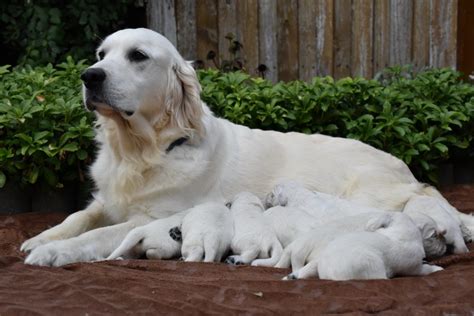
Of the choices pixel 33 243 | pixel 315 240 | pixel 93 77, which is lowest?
pixel 33 243

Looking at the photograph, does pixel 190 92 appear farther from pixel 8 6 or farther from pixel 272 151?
pixel 8 6

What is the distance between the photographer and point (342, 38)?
7.68 m

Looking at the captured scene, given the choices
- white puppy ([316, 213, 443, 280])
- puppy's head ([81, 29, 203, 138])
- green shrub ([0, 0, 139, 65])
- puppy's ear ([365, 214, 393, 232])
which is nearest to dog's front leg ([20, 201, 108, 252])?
puppy's head ([81, 29, 203, 138])

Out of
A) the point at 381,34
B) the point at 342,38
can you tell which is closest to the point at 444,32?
the point at 381,34

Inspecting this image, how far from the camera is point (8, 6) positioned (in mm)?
7730

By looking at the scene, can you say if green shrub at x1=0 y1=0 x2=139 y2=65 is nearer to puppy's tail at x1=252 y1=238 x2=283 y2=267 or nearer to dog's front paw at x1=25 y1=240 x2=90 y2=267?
dog's front paw at x1=25 y1=240 x2=90 y2=267

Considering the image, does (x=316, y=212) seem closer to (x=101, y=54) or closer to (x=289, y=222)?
(x=289, y=222)

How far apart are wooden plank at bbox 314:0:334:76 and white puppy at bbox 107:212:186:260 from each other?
4.03 metres

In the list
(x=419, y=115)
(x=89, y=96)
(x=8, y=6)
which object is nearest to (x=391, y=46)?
(x=419, y=115)

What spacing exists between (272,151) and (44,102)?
1.42m

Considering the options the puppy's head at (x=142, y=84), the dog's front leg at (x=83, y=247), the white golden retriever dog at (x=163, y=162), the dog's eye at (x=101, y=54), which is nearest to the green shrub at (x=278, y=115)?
the white golden retriever dog at (x=163, y=162)

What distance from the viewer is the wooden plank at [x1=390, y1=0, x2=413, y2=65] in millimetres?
7578

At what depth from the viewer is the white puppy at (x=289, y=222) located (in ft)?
13.0

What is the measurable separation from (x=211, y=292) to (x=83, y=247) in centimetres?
109
